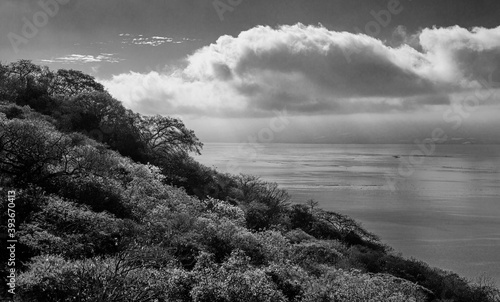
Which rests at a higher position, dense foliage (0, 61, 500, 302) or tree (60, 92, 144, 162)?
tree (60, 92, 144, 162)

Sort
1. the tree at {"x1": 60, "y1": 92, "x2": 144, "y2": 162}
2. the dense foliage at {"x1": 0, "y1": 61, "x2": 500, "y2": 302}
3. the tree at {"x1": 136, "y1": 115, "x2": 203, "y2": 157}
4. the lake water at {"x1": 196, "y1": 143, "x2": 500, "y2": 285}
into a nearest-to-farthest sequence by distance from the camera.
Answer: the dense foliage at {"x1": 0, "y1": 61, "x2": 500, "y2": 302}, the lake water at {"x1": 196, "y1": 143, "x2": 500, "y2": 285}, the tree at {"x1": 60, "y1": 92, "x2": 144, "y2": 162}, the tree at {"x1": 136, "y1": 115, "x2": 203, "y2": 157}

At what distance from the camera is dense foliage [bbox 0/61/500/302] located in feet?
70.6

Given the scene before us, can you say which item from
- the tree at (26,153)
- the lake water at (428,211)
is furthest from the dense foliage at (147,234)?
the lake water at (428,211)

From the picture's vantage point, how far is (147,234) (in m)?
31.5

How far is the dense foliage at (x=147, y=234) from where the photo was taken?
21516 millimetres

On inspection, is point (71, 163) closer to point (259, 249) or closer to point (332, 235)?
point (259, 249)

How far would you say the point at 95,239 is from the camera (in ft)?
90.3

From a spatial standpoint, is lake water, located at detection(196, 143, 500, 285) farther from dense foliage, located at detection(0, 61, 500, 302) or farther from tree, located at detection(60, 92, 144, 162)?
tree, located at detection(60, 92, 144, 162)

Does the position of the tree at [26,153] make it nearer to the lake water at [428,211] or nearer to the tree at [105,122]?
the tree at [105,122]

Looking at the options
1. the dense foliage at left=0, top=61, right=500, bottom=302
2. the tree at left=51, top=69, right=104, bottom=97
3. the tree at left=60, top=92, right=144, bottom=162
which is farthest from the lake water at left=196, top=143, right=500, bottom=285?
the tree at left=51, top=69, right=104, bottom=97

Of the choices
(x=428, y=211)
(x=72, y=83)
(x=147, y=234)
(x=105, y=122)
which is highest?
(x=72, y=83)

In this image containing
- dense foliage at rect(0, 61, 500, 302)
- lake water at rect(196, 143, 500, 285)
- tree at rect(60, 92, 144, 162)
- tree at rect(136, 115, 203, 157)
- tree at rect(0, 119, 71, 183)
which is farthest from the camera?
tree at rect(136, 115, 203, 157)

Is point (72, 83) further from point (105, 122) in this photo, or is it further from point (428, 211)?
point (428, 211)

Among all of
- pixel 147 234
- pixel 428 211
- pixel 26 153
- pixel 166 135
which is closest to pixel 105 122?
pixel 166 135
